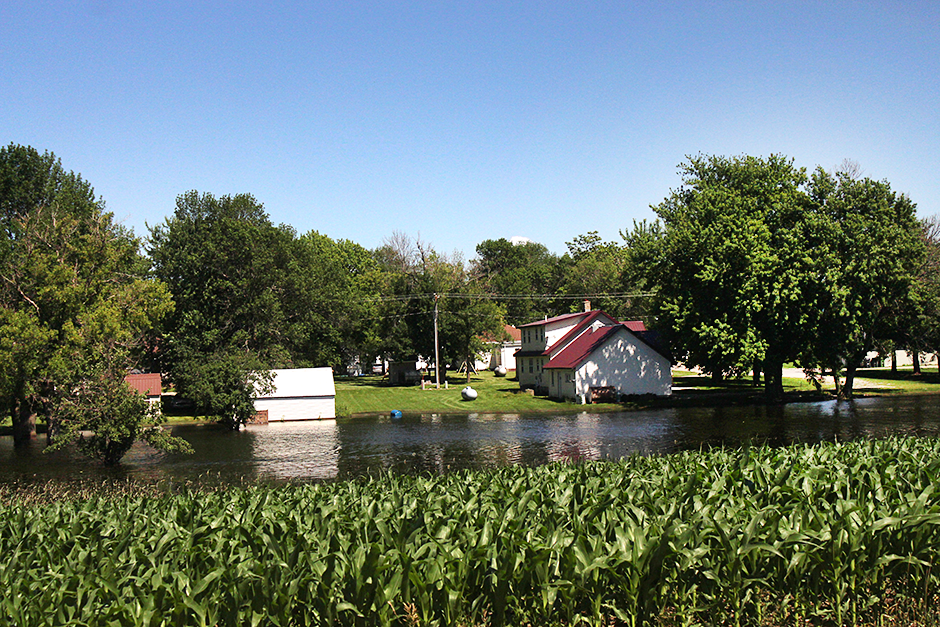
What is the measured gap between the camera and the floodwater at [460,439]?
30.6 metres

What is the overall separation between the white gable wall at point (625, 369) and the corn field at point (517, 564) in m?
43.4

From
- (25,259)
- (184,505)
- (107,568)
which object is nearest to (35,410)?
(25,259)

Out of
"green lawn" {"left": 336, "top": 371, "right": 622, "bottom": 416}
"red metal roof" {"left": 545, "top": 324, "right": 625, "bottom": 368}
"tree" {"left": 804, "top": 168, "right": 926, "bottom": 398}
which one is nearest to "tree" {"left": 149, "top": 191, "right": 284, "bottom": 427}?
"green lawn" {"left": 336, "top": 371, "right": 622, "bottom": 416}

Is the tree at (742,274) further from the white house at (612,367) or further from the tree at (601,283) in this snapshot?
the tree at (601,283)

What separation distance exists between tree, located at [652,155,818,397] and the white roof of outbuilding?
23287mm

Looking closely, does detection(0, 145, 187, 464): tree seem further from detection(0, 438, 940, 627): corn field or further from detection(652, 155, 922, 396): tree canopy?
detection(652, 155, 922, 396): tree canopy

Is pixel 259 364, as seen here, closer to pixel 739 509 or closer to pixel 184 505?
pixel 184 505

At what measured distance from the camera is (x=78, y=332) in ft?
107

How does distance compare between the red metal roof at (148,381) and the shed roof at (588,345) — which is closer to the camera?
the red metal roof at (148,381)

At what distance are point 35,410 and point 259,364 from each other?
13.1m

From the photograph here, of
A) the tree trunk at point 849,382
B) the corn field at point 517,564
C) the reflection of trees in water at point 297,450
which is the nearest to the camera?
the corn field at point 517,564

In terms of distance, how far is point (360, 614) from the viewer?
7484mm

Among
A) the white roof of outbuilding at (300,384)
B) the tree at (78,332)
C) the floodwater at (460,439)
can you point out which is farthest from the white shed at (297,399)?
the tree at (78,332)

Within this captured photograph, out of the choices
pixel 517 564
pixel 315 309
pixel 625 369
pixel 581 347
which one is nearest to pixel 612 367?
pixel 625 369
